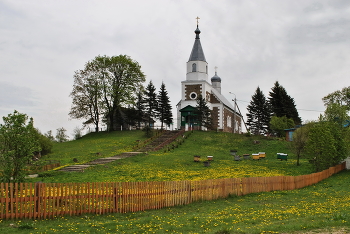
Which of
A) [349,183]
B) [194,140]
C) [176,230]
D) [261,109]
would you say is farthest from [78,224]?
[261,109]

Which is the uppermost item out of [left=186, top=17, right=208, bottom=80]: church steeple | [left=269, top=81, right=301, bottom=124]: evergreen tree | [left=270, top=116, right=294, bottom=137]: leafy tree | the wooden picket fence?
[left=186, top=17, right=208, bottom=80]: church steeple

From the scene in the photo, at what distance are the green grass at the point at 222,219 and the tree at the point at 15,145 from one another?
17.4ft

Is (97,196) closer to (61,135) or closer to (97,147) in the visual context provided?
(97,147)

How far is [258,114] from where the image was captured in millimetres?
71375

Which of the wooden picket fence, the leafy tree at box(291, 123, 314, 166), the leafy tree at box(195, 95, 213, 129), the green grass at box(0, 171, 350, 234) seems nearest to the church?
the leafy tree at box(195, 95, 213, 129)

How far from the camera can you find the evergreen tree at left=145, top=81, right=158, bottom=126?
65.0m

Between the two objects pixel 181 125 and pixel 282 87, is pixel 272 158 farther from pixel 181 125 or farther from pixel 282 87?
pixel 282 87

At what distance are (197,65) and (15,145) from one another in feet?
160

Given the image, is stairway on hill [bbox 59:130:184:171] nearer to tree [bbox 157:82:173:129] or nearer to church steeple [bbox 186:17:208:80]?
tree [bbox 157:82:173:129]

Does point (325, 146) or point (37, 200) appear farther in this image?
point (325, 146)

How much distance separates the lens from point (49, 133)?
8381 centimetres

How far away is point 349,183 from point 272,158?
14965 mm

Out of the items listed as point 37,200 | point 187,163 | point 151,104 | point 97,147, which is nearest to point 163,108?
point 151,104

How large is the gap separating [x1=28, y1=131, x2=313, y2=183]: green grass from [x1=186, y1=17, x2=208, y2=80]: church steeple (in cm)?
1271
